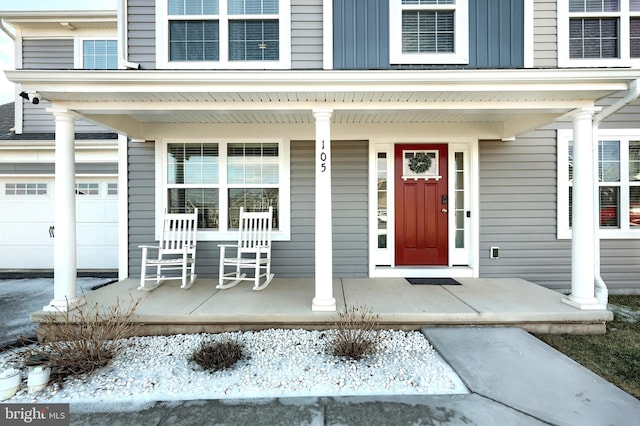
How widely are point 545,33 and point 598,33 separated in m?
0.77

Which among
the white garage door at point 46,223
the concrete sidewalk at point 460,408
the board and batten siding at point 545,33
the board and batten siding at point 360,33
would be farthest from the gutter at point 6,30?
the board and batten siding at point 545,33

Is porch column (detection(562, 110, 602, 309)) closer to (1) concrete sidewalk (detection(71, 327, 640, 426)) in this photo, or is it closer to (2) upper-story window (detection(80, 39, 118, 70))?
(1) concrete sidewalk (detection(71, 327, 640, 426))

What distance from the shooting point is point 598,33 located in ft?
14.5

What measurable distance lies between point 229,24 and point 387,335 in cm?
447

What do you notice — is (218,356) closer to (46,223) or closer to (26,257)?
(46,223)

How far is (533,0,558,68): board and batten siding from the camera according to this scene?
4.36 meters

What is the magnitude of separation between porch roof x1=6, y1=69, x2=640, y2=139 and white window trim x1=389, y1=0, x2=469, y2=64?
127 cm

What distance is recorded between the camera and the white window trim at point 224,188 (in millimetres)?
4492

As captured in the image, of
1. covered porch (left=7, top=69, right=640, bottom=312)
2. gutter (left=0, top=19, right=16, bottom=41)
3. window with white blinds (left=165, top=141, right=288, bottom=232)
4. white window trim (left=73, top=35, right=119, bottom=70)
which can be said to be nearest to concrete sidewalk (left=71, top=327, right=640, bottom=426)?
covered porch (left=7, top=69, right=640, bottom=312)

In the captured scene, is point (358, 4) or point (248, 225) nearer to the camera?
point (358, 4)

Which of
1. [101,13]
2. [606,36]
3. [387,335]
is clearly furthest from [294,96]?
[101,13]

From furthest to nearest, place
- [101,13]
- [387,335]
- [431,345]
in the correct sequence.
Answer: [101,13] → [387,335] → [431,345]

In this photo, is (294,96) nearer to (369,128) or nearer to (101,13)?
(369,128)

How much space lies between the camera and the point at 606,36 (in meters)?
4.43
